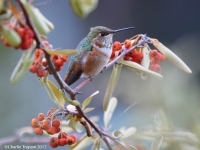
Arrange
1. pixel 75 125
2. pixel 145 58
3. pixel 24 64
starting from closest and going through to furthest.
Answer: pixel 24 64 < pixel 75 125 < pixel 145 58

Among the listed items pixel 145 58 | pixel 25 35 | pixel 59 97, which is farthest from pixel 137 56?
pixel 25 35

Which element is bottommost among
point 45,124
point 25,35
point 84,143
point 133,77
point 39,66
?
point 133,77

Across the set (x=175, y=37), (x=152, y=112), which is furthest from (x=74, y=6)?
(x=175, y=37)

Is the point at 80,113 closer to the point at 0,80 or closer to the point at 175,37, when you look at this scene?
the point at 0,80

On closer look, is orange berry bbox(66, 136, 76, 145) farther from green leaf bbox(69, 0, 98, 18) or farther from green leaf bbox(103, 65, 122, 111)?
green leaf bbox(69, 0, 98, 18)

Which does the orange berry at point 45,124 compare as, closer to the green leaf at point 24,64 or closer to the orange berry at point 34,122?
the orange berry at point 34,122

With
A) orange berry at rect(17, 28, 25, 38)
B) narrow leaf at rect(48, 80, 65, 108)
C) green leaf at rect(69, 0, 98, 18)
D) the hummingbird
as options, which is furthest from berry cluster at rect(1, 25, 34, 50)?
the hummingbird

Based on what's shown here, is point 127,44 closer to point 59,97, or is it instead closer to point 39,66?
point 59,97
